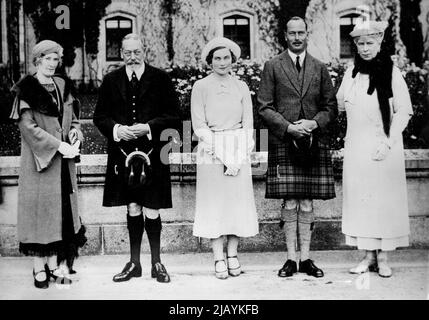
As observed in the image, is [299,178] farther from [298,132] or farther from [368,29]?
[368,29]

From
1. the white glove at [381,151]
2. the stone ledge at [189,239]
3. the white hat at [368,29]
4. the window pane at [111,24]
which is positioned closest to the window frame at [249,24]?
the window pane at [111,24]

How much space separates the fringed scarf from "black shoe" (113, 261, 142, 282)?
2.23 m

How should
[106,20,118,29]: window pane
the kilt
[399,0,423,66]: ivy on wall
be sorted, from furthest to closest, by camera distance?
[399,0,423,66]: ivy on wall < [106,20,118,29]: window pane < the kilt

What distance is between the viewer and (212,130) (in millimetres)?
4895

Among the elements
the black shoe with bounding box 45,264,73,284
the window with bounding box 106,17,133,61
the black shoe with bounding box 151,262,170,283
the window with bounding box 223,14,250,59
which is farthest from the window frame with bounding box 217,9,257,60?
the black shoe with bounding box 45,264,73,284

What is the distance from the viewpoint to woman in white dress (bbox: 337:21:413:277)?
4.81 meters

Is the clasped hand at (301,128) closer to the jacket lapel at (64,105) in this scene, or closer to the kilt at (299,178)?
the kilt at (299,178)

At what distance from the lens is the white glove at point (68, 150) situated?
4.67 m

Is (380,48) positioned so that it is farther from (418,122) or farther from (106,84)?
(106,84)

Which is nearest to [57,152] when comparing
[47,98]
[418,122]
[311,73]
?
[47,98]

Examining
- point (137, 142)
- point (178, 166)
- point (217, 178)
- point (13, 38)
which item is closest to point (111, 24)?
point (13, 38)

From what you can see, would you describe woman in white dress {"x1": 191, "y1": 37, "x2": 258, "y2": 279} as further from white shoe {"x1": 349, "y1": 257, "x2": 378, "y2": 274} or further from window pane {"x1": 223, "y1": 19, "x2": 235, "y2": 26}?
window pane {"x1": 223, "y1": 19, "x2": 235, "y2": 26}

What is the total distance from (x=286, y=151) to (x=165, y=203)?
105 cm

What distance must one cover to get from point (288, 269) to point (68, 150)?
195 cm
